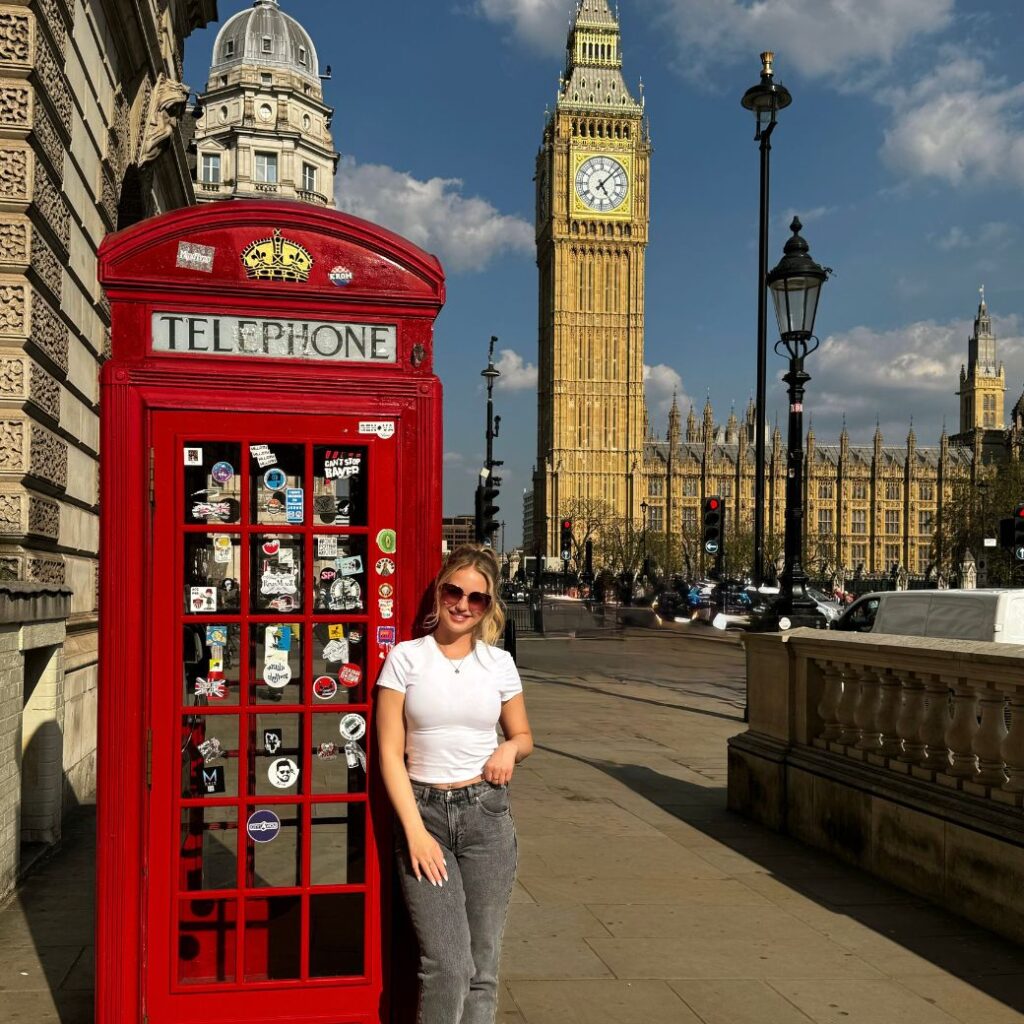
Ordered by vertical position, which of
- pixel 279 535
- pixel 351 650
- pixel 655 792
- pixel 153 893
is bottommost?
pixel 655 792

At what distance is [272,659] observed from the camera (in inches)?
151

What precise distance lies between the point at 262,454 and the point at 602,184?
3911 inches

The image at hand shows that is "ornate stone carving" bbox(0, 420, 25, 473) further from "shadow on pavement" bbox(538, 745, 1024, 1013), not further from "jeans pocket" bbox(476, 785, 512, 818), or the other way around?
"shadow on pavement" bbox(538, 745, 1024, 1013)

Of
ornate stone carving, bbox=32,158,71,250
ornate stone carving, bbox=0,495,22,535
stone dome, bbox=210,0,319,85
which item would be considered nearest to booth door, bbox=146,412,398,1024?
ornate stone carving, bbox=0,495,22,535

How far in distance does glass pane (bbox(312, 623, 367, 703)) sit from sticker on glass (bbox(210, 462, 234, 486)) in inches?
22.2

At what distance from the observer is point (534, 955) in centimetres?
518

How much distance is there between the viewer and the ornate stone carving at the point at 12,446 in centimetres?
708

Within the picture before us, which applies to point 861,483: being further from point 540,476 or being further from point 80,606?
point 80,606

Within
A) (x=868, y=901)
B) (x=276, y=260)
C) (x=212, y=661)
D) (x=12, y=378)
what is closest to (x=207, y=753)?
(x=212, y=661)

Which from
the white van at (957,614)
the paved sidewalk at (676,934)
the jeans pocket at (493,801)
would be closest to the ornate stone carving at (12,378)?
the paved sidewalk at (676,934)

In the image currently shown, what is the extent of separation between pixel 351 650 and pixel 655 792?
5797 mm

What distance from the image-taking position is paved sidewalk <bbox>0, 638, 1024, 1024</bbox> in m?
4.56

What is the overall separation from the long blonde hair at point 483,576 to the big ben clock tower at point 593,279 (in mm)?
95831

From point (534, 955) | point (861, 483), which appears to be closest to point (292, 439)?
point (534, 955)
